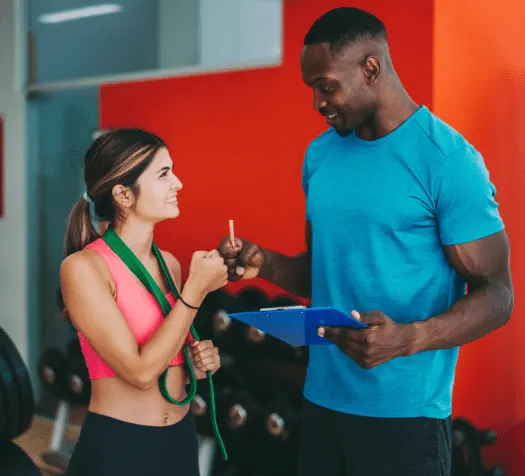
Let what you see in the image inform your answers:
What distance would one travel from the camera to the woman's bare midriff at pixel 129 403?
137cm

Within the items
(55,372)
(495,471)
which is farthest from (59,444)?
(495,471)

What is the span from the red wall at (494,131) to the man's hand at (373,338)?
1.24 meters

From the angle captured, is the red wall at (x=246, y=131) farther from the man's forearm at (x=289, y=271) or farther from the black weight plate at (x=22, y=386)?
the black weight plate at (x=22, y=386)

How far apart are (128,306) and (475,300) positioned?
0.63m

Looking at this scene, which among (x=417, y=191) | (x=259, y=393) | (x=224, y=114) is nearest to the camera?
(x=417, y=191)

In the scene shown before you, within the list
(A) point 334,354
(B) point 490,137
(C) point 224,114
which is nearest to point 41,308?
(C) point 224,114

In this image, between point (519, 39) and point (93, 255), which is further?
point (519, 39)

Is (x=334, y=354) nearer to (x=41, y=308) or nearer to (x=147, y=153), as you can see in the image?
(x=147, y=153)

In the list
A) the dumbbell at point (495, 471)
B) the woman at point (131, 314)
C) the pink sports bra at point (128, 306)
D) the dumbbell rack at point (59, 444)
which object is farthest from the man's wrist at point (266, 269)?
the dumbbell rack at point (59, 444)

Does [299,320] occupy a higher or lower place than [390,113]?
lower

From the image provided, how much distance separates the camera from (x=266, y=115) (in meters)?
2.74

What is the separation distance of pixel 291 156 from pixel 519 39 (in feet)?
2.87

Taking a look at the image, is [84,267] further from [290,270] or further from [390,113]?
[390,113]

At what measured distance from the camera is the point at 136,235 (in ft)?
4.73
